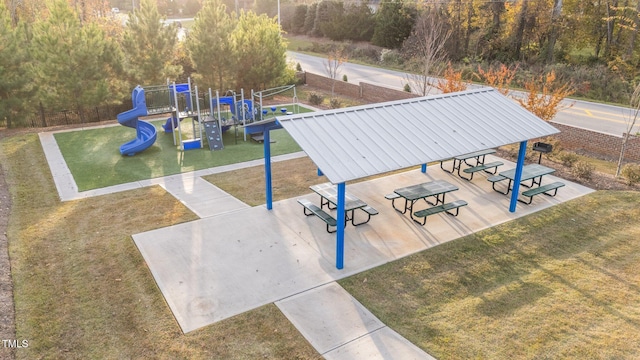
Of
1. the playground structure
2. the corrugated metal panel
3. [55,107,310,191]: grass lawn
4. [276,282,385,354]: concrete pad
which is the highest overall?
the corrugated metal panel

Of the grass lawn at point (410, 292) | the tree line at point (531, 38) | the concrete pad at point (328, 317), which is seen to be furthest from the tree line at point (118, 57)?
the concrete pad at point (328, 317)

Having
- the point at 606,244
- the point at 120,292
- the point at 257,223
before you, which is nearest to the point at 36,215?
the point at 120,292

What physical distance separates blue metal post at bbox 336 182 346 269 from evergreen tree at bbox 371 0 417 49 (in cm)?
3597

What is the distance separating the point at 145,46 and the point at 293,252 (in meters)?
16.9

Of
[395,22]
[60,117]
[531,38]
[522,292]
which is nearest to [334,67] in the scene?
[395,22]

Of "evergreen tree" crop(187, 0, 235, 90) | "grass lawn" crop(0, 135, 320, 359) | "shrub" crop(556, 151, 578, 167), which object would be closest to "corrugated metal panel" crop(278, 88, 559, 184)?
"grass lawn" crop(0, 135, 320, 359)

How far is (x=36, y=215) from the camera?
1104cm

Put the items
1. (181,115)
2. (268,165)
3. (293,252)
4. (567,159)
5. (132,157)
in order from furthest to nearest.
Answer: (181,115) → (132,157) → (567,159) → (268,165) → (293,252)

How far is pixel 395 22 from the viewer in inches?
1614

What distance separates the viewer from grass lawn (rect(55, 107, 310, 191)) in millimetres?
13992

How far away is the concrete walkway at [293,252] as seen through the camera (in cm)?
723

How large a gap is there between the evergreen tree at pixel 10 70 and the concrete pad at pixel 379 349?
1818 cm

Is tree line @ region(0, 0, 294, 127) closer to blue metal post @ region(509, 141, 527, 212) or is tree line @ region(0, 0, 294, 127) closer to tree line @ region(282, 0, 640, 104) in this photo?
tree line @ region(282, 0, 640, 104)

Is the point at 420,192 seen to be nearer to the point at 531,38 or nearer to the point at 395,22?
the point at 531,38
